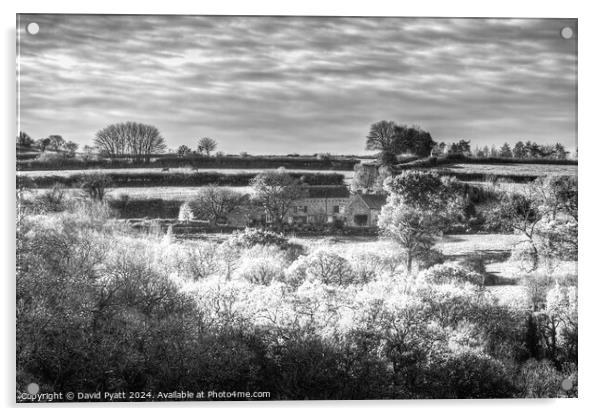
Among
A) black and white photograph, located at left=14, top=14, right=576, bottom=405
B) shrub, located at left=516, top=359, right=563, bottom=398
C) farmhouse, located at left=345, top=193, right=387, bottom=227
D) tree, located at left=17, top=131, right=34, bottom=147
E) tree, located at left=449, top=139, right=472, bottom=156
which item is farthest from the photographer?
farmhouse, located at left=345, top=193, right=387, bottom=227

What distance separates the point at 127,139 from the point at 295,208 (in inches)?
64.1

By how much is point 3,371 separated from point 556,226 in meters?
5.02

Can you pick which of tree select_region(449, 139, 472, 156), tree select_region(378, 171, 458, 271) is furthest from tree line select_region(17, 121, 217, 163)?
tree select_region(449, 139, 472, 156)

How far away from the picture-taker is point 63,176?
19.9ft

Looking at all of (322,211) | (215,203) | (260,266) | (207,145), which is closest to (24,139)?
(207,145)

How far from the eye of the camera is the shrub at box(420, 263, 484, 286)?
6.38m

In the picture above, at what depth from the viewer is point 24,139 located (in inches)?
230

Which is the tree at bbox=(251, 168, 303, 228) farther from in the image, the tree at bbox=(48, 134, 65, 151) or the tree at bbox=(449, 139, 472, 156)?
the tree at bbox=(48, 134, 65, 151)

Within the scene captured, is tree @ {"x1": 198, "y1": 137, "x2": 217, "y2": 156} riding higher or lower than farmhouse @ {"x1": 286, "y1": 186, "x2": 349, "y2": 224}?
higher

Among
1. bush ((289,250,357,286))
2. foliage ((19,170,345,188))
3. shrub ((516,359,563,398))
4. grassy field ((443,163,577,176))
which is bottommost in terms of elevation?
shrub ((516,359,563,398))

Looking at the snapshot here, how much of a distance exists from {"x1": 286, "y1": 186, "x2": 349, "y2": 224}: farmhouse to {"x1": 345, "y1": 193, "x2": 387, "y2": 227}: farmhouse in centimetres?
7

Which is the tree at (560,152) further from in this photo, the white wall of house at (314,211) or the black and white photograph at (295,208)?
the white wall of house at (314,211)

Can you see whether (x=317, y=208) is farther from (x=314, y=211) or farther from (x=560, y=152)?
(x=560, y=152)
